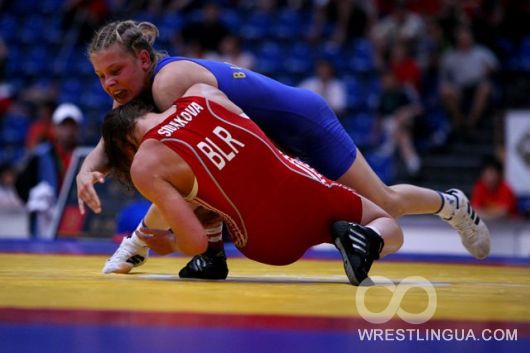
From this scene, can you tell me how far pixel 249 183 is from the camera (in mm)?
3322

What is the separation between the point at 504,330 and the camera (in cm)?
227

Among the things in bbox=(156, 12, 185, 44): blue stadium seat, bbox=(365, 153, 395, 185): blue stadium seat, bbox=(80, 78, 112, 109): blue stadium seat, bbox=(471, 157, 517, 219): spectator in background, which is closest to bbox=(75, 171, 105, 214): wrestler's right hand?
bbox=(471, 157, 517, 219): spectator in background

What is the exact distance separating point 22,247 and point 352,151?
257 cm

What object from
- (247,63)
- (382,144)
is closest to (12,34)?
(247,63)

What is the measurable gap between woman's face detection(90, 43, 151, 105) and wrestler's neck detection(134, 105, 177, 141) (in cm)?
31

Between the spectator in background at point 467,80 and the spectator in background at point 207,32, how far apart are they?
8.30ft

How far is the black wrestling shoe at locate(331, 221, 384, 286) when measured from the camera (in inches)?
128

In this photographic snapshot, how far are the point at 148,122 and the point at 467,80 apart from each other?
22.6ft

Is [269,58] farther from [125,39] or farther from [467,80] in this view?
[125,39]

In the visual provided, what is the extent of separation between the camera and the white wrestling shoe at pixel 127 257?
3773 mm

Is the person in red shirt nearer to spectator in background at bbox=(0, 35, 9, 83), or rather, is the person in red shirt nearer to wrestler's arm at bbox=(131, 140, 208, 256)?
wrestler's arm at bbox=(131, 140, 208, 256)

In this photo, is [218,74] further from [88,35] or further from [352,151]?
[88,35]

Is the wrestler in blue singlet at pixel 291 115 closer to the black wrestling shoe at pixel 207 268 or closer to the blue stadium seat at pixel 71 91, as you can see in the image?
the black wrestling shoe at pixel 207 268

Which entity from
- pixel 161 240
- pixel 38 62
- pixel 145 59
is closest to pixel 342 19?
pixel 38 62
